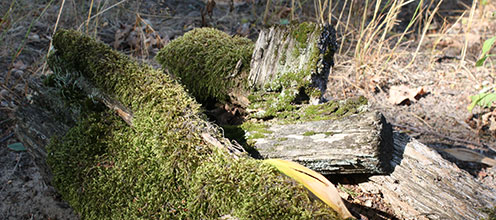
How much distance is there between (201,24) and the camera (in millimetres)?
4859

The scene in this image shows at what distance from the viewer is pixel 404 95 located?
370 cm

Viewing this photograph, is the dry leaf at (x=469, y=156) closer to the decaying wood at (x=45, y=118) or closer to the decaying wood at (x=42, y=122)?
the decaying wood at (x=45, y=118)

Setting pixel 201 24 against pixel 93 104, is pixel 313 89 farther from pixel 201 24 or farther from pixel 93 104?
pixel 201 24

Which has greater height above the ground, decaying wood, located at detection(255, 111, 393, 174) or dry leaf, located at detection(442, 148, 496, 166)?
decaying wood, located at detection(255, 111, 393, 174)

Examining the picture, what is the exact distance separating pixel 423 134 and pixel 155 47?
3371 millimetres

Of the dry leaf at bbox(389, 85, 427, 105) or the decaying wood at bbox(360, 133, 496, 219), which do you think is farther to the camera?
the dry leaf at bbox(389, 85, 427, 105)

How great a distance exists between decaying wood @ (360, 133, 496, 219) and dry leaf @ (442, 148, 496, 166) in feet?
3.85

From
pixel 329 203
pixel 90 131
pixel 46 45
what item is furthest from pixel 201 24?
pixel 329 203

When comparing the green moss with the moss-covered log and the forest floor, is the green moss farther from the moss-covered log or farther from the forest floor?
the forest floor

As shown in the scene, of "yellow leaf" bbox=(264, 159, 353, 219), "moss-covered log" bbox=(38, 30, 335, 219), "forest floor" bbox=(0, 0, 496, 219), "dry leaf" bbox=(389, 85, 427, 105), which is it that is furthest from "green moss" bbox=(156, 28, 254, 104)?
"dry leaf" bbox=(389, 85, 427, 105)

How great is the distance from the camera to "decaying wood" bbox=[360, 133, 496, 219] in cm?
167

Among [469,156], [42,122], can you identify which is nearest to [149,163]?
[42,122]

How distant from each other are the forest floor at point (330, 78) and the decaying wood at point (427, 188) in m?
1.15

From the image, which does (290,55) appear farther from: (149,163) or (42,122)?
(42,122)
